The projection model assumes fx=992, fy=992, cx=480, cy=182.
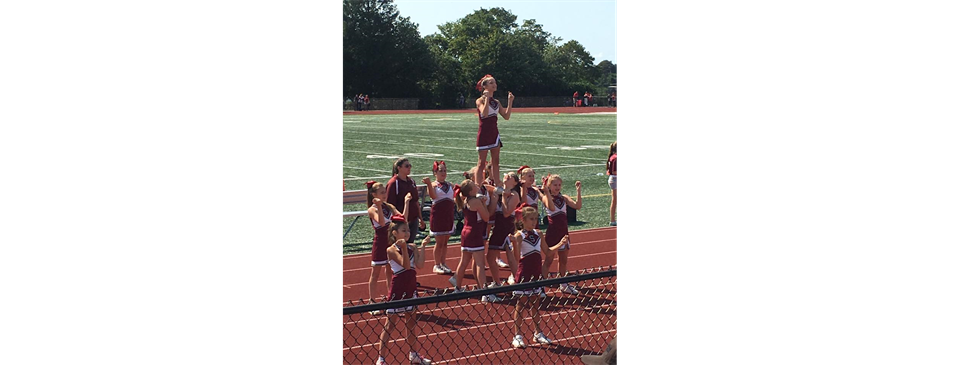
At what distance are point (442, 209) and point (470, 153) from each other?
17922 mm

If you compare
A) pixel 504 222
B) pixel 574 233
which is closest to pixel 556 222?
pixel 504 222

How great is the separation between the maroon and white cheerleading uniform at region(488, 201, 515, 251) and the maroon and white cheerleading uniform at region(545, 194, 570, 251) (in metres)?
0.36

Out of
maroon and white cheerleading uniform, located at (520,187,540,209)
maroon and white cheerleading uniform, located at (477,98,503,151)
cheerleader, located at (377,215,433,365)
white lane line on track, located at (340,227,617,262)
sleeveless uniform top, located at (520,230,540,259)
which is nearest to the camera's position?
cheerleader, located at (377,215,433,365)

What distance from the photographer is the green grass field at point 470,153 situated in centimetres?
1528

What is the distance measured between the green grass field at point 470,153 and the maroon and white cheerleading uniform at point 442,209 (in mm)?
1572

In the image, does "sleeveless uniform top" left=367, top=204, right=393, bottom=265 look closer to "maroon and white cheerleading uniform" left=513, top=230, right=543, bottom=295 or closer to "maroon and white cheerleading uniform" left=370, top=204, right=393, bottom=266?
"maroon and white cheerleading uniform" left=370, top=204, right=393, bottom=266

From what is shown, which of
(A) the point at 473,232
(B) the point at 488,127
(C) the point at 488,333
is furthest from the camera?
(B) the point at 488,127

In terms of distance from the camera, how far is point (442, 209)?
9.34 meters

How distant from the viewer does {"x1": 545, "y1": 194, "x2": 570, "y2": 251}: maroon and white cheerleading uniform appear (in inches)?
346

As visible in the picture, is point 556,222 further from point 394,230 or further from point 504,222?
point 394,230

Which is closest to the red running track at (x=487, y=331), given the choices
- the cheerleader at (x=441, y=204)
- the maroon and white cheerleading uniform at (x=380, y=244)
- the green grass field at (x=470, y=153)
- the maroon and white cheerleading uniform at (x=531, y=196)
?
the maroon and white cheerleading uniform at (x=380, y=244)

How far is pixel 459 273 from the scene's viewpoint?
8680 mm

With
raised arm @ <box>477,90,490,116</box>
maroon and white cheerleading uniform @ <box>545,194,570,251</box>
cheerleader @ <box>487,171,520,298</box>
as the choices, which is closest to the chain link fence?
cheerleader @ <box>487,171,520,298</box>
